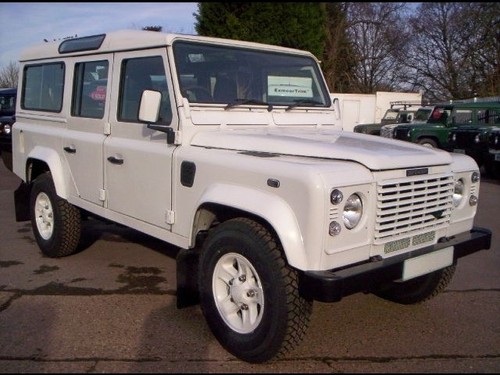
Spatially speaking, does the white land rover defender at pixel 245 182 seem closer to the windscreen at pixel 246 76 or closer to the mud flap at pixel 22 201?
the windscreen at pixel 246 76

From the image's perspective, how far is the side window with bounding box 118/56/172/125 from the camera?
4234 mm

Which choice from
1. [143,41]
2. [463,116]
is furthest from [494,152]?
[143,41]

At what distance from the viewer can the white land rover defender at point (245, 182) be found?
10.4 feet

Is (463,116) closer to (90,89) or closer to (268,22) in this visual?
(268,22)

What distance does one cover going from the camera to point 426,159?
11.9ft

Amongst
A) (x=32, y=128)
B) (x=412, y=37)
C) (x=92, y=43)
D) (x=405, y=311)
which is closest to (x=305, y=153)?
(x=405, y=311)

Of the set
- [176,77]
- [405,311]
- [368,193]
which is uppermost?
[176,77]

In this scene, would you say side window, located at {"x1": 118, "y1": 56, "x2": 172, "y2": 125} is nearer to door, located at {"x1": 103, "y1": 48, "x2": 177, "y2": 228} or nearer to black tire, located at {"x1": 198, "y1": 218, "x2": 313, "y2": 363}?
door, located at {"x1": 103, "y1": 48, "x2": 177, "y2": 228}

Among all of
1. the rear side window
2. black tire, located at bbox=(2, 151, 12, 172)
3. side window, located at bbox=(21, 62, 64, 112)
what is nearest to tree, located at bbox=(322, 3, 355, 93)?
the rear side window

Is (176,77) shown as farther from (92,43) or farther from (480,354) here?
(480,354)

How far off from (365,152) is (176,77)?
61.8 inches

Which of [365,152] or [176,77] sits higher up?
[176,77]

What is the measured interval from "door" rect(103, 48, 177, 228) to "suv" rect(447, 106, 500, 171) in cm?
1097

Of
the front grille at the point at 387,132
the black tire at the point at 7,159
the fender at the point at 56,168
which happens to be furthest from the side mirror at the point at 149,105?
the front grille at the point at 387,132
